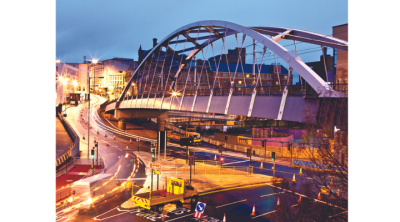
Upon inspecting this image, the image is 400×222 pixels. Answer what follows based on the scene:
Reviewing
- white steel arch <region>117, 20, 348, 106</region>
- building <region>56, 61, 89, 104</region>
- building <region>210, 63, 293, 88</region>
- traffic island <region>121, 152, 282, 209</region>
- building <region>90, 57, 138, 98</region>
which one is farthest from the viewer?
building <region>90, 57, 138, 98</region>

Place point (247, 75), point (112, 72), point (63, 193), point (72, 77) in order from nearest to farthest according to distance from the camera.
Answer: point (63, 193)
point (247, 75)
point (72, 77)
point (112, 72)

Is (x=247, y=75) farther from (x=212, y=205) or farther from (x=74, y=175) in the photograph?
(x=212, y=205)

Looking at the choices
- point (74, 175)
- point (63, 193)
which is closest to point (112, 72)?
point (74, 175)

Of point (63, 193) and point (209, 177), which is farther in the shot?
point (209, 177)

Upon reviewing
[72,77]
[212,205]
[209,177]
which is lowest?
[209,177]

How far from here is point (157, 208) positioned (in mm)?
17906

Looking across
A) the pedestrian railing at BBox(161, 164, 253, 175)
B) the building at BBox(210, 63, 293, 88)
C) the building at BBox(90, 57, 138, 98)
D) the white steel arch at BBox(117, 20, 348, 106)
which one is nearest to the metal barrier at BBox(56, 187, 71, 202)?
the pedestrian railing at BBox(161, 164, 253, 175)

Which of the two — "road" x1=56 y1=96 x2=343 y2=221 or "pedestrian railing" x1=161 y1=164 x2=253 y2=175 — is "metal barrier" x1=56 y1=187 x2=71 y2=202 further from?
"pedestrian railing" x1=161 y1=164 x2=253 y2=175

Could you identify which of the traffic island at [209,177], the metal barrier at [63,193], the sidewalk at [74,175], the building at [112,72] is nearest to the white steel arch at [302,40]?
the traffic island at [209,177]
